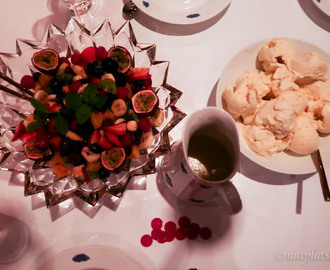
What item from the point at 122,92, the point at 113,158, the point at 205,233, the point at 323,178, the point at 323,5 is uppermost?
the point at 323,5

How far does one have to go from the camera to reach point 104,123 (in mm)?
764

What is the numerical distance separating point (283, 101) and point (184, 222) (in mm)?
506

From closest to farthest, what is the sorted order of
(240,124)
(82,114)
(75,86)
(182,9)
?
(82,114) → (75,86) → (240,124) → (182,9)

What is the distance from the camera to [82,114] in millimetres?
679

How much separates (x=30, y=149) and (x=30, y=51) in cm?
37

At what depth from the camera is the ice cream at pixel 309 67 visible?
85 cm

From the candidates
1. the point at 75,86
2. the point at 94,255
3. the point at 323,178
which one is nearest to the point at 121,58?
the point at 75,86

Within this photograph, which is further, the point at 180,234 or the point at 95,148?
the point at 180,234

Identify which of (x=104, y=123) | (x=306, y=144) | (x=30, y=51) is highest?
(x=30, y=51)

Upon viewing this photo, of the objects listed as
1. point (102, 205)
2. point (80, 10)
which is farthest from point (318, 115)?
point (80, 10)

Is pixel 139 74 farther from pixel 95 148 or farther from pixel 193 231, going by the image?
pixel 193 231

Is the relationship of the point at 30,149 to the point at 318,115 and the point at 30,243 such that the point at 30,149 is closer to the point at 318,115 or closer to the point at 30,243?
the point at 30,243

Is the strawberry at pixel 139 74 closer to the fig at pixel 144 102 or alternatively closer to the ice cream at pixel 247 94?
the fig at pixel 144 102

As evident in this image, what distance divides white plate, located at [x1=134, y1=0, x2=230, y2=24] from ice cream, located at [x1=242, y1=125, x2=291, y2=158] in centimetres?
47
